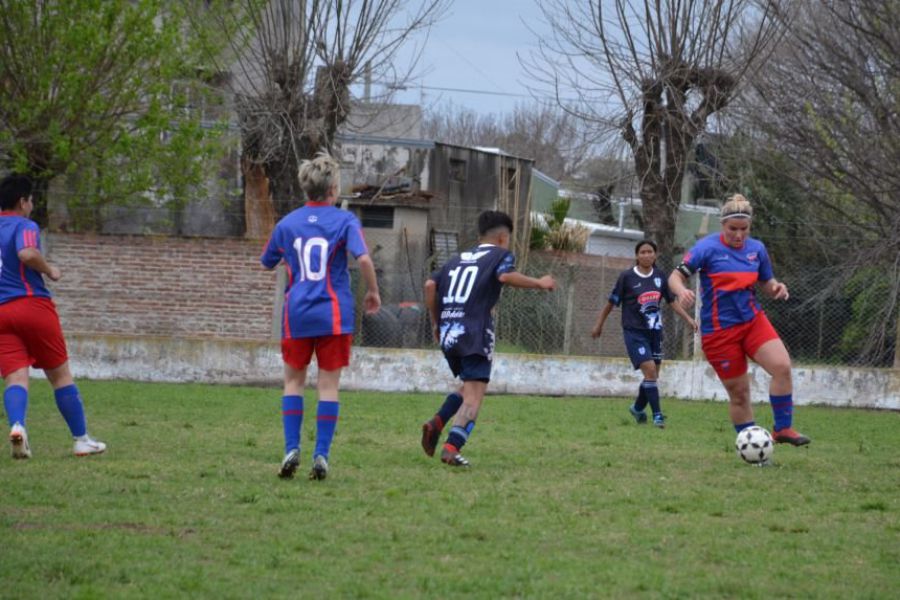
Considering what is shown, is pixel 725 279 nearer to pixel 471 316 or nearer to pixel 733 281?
pixel 733 281

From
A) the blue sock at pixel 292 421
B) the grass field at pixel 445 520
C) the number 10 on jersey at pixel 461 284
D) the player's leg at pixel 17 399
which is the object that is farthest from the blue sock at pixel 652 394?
the player's leg at pixel 17 399

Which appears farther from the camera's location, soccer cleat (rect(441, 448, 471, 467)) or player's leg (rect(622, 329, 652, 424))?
player's leg (rect(622, 329, 652, 424))

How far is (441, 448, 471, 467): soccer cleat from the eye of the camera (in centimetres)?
849

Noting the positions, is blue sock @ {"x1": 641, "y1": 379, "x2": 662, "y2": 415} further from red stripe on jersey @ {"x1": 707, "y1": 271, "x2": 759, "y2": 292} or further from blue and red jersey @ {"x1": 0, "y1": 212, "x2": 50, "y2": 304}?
blue and red jersey @ {"x1": 0, "y1": 212, "x2": 50, "y2": 304}

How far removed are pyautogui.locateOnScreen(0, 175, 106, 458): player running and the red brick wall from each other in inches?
385

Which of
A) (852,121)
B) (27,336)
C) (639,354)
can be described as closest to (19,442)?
(27,336)

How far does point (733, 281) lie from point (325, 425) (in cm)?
326

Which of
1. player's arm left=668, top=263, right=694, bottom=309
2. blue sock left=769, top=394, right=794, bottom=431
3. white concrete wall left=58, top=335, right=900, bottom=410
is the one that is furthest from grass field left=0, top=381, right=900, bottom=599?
white concrete wall left=58, top=335, right=900, bottom=410

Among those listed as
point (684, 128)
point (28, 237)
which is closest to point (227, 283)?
point (684, 128)

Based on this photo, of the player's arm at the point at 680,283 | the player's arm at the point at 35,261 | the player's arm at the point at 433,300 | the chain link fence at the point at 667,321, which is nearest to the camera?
the player's arm at the point at 35,261

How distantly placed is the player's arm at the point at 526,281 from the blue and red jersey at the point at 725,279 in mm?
1419

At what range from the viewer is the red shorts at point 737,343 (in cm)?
918

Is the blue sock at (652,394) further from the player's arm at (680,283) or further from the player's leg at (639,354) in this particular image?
the player's arm at (680,283)

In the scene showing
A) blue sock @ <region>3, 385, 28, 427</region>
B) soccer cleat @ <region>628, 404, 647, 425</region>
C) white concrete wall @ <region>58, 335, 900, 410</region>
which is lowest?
white concrete wall @ <region>58, 335, 900, 410</region>
